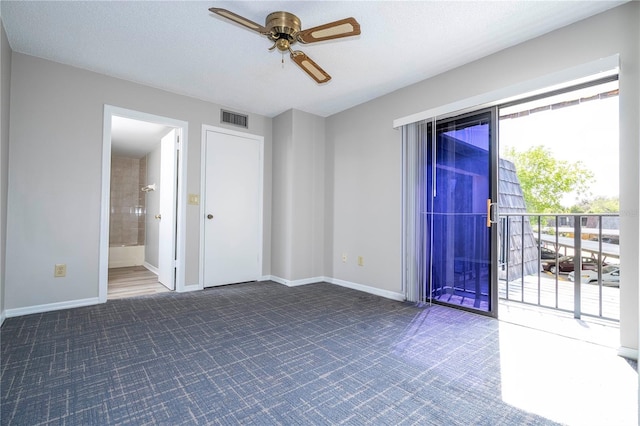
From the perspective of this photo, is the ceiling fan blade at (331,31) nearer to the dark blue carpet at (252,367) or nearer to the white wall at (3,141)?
the dark blue carpet at (252,367)

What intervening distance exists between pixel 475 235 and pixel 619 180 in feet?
3.66

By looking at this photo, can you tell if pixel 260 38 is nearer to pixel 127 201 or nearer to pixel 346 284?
pixel 346 284

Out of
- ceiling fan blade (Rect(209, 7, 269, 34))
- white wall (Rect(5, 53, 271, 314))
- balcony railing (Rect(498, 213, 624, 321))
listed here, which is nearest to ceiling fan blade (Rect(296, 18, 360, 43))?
ceiling fan blade (Rect(209, 7, 269, 34))

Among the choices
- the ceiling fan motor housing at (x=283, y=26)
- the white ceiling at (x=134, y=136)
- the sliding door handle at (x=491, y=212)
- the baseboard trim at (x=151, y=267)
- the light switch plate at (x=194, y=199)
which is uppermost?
the ceiling fan motor housing at (x=283, y=26)

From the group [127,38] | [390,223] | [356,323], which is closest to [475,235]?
[390,223]

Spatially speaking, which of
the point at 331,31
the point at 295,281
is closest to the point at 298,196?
the point at 295,281

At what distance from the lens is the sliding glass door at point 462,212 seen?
2797 millimetres

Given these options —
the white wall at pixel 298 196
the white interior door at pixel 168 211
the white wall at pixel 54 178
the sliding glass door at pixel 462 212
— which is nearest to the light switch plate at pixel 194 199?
the white interior door at pixel 168 211

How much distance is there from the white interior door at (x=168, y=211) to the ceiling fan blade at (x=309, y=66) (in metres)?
2.17

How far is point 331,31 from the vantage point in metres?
1.88

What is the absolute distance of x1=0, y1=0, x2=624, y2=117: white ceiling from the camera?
6.86 ft

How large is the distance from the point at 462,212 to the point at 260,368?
7.78ft

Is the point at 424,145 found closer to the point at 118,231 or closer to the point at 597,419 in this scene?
the point at 597,419

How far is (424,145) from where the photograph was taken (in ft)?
10.3
